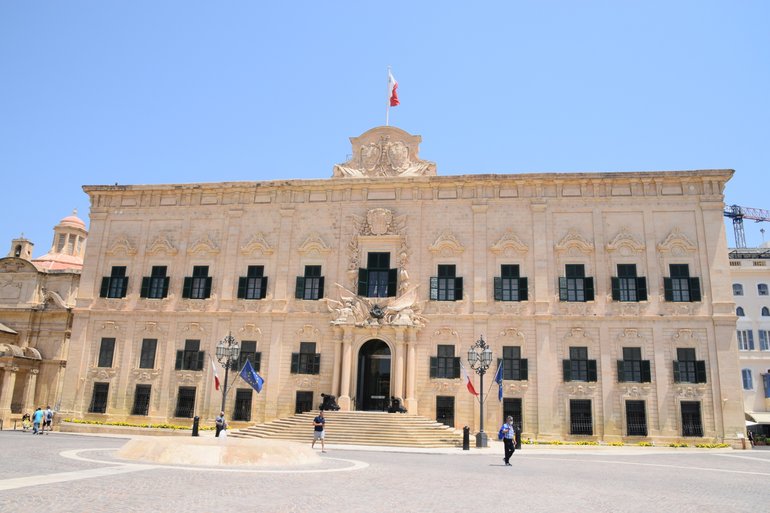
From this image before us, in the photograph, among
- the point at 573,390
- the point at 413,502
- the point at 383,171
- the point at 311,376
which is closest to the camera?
the point at 413,502

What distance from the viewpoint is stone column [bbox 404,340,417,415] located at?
1204 inches

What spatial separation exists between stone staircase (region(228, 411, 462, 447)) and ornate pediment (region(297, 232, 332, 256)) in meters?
9.44

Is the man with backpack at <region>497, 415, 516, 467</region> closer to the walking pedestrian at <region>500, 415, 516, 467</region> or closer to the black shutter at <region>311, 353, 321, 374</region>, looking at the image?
the walking pedestrian at <region>500, 415, 516, 467</region>

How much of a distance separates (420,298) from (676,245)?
13930mm

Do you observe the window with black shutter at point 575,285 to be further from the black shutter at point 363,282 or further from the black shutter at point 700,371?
the black shutter at point 363,282

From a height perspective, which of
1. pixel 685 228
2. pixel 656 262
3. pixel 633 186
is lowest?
pixel 656 262

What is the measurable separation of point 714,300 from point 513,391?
1134 cm

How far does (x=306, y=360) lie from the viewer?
32.7 m

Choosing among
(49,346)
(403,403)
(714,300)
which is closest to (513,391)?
(403,403)

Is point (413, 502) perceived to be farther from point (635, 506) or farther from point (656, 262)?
point (656, 262)

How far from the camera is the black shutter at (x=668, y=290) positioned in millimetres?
30812

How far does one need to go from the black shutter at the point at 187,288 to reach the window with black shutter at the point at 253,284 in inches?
122

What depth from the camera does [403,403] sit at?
3058 cm

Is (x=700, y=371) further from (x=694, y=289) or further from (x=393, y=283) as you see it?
(x=393, y=283)
